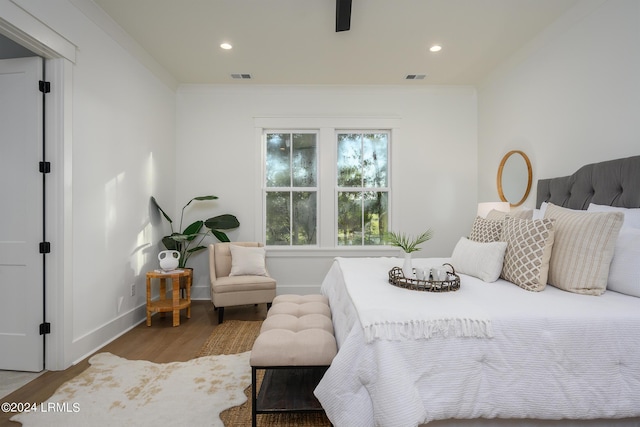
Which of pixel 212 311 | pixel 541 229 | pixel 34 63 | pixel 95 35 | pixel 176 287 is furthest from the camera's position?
pixel 212 311

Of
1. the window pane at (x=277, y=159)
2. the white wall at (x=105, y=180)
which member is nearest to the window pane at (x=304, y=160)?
the window pane at (x=277, y=159)

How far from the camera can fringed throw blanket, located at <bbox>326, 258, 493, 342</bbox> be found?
1.38 meters

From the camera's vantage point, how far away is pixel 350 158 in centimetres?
448

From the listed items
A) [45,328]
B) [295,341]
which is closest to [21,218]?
[45,328]

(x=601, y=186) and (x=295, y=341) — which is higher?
(x=601, y=186)

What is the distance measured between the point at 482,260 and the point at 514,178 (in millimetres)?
1899

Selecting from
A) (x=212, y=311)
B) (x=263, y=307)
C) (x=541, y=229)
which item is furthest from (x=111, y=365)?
(x=541, y=229)

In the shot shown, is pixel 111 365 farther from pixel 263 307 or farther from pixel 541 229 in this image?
pixel 541 229

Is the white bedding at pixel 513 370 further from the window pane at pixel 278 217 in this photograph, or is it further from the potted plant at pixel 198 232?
the window pane at pixel 278 217

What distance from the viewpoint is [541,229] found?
1.92m

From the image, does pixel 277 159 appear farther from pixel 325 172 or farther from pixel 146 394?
pixel 146 394

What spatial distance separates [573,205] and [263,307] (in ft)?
10.7

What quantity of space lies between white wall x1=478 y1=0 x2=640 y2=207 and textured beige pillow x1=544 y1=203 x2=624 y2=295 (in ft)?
2.94

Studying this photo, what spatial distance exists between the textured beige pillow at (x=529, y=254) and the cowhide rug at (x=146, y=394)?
180 centimetres
